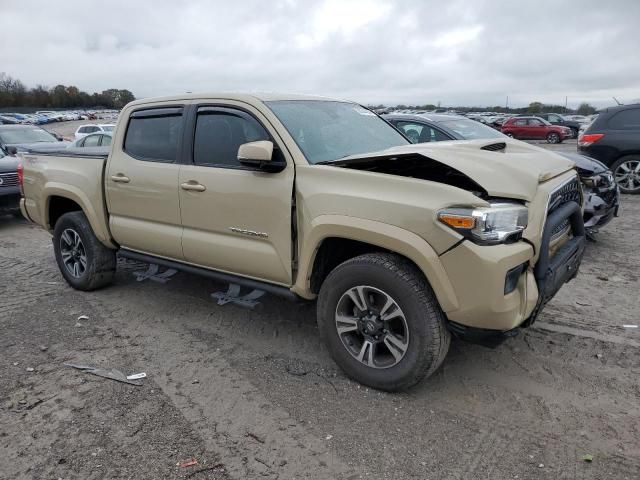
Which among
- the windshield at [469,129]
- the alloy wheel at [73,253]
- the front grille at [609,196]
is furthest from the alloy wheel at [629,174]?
the alloy wheel at [73,253]

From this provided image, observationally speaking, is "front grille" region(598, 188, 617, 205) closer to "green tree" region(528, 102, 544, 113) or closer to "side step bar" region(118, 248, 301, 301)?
"side step bar" region(118, 248, 301, 301)

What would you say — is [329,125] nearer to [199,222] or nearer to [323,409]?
[199,222]

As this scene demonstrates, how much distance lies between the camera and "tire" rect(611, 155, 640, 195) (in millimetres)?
9938

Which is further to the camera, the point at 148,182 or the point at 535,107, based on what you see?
the point at 535,107

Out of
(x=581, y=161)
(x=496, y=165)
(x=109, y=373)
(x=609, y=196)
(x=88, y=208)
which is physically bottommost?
(x=109, y=373)

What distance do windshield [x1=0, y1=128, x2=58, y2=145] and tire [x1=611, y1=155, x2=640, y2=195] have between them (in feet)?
44.5

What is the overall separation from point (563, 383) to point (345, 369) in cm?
142

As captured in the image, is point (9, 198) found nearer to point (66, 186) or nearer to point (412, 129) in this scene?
point (66, 186)

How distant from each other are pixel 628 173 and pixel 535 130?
2183cm

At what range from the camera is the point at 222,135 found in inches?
160

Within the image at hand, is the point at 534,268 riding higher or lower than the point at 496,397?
higher

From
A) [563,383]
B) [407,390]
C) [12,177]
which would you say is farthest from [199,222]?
[12,177]

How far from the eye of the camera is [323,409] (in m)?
3.20

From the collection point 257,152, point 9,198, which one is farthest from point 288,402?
point 9,198
